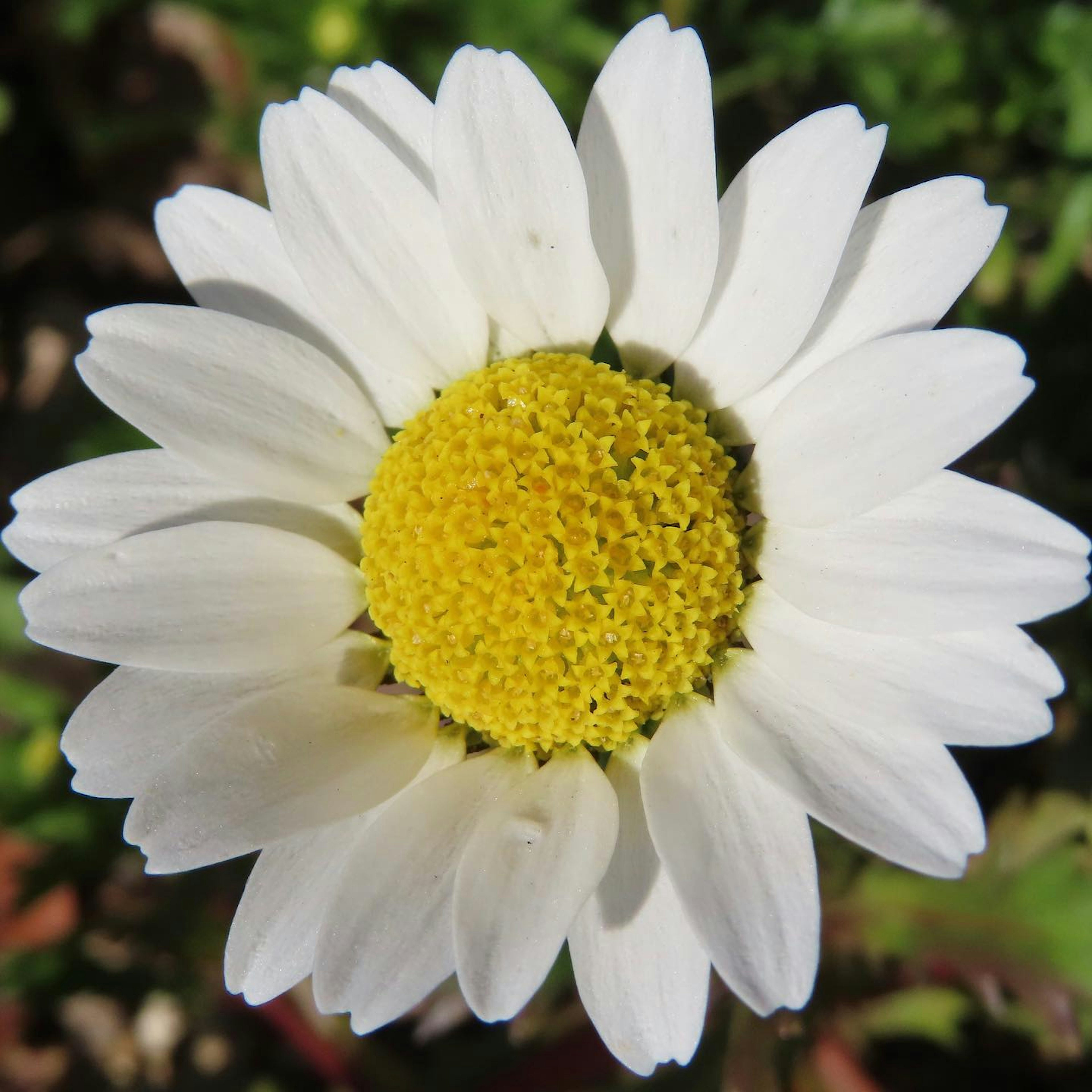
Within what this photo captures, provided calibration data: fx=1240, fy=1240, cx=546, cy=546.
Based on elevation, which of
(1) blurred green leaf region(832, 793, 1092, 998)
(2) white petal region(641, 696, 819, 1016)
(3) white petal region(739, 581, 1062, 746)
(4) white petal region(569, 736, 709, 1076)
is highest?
(3) white petal region(739, 581, 1062, 746)

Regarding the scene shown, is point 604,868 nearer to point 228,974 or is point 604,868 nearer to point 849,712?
point 849,712

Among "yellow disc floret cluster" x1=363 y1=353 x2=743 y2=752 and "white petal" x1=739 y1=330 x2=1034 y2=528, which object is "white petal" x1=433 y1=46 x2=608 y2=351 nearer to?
"yellow disc floret cluster" x1=363 y1=353 x2=743 y2=752

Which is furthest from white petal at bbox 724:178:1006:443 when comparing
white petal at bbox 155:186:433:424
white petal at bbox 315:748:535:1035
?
white petal at bbox 315:748:535:1035

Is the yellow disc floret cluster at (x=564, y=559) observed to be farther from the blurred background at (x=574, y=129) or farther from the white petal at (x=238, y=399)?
the blurred background at (x=574, y=129)

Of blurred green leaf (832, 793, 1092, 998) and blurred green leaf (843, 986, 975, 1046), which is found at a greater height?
blurred green leaf (832, 793, 1092, 998)

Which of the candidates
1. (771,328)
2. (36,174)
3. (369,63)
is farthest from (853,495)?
(36,174)

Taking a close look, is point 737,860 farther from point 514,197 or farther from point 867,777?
point 514,197

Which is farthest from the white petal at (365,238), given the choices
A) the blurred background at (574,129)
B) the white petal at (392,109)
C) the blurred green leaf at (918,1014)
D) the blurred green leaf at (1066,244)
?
the blurred green leaf at (918,1014)
